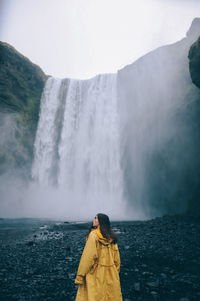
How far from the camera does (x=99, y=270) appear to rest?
2.74 meters

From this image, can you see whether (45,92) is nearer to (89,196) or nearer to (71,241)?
(89,196)

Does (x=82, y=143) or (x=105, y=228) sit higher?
(x=82, y=143)

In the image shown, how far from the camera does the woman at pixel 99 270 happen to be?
8.74 feet

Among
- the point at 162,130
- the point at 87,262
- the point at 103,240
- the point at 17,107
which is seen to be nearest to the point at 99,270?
the point at 87,262

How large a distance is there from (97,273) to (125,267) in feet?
10.8

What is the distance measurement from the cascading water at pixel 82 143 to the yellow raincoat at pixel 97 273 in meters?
19.5

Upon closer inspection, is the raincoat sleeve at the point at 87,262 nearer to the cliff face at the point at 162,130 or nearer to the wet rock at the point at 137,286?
the wet rock at the point at 137,286

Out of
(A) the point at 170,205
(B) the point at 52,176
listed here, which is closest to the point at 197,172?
(A) the point at 170,205

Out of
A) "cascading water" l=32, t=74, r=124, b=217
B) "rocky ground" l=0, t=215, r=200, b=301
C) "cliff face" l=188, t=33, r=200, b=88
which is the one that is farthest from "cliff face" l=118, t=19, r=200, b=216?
"rocky ground" l=0, t=215, r=200, b=301

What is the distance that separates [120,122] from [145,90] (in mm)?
5301

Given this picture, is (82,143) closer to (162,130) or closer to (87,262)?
(162,130)

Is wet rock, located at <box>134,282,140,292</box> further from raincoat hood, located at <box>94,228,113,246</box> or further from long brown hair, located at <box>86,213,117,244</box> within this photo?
raincoat hood, located at <box>94,228,113,246</box>

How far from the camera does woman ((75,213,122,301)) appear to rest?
2.66 meters

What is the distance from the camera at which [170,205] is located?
1866cm
